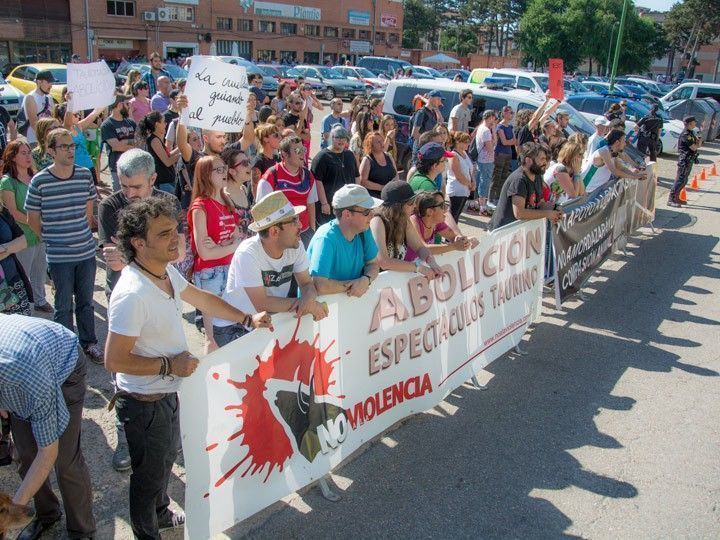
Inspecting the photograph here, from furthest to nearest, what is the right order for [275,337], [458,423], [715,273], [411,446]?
[715,273] → [458,423] → [411,446] → [275,337]

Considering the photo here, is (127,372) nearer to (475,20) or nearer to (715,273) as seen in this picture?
(715,273)

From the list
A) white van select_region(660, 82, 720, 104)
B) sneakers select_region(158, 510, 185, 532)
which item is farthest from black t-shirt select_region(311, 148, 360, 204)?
white van select_region(660, 82, 720, 104)

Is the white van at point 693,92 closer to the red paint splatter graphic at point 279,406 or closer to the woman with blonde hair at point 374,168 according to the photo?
the woman with blonde hair at point 374,168

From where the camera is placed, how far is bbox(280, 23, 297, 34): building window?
58822 mm

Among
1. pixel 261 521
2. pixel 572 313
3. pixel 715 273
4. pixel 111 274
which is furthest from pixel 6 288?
pixel 715 273

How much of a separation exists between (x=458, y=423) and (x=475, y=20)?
98.5 meters

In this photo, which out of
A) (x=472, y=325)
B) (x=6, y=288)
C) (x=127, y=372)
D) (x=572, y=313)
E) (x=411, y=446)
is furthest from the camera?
(x=572, y=313)

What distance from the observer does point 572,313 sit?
23.3ft

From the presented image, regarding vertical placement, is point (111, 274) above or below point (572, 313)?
above

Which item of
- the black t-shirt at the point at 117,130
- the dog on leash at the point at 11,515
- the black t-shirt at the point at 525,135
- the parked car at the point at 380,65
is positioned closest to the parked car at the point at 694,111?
the black t-shirt at the point at 525,135

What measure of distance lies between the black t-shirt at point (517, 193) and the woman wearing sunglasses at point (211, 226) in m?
3.04

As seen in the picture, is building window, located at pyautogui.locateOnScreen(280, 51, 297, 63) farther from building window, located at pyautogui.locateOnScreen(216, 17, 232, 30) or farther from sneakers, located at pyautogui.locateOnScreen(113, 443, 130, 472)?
sneakers, located at pyautogui.locateOnScreen(113, 443, 130, 472)

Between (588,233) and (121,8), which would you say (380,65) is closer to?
(121,8)

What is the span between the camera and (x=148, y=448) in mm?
3021
